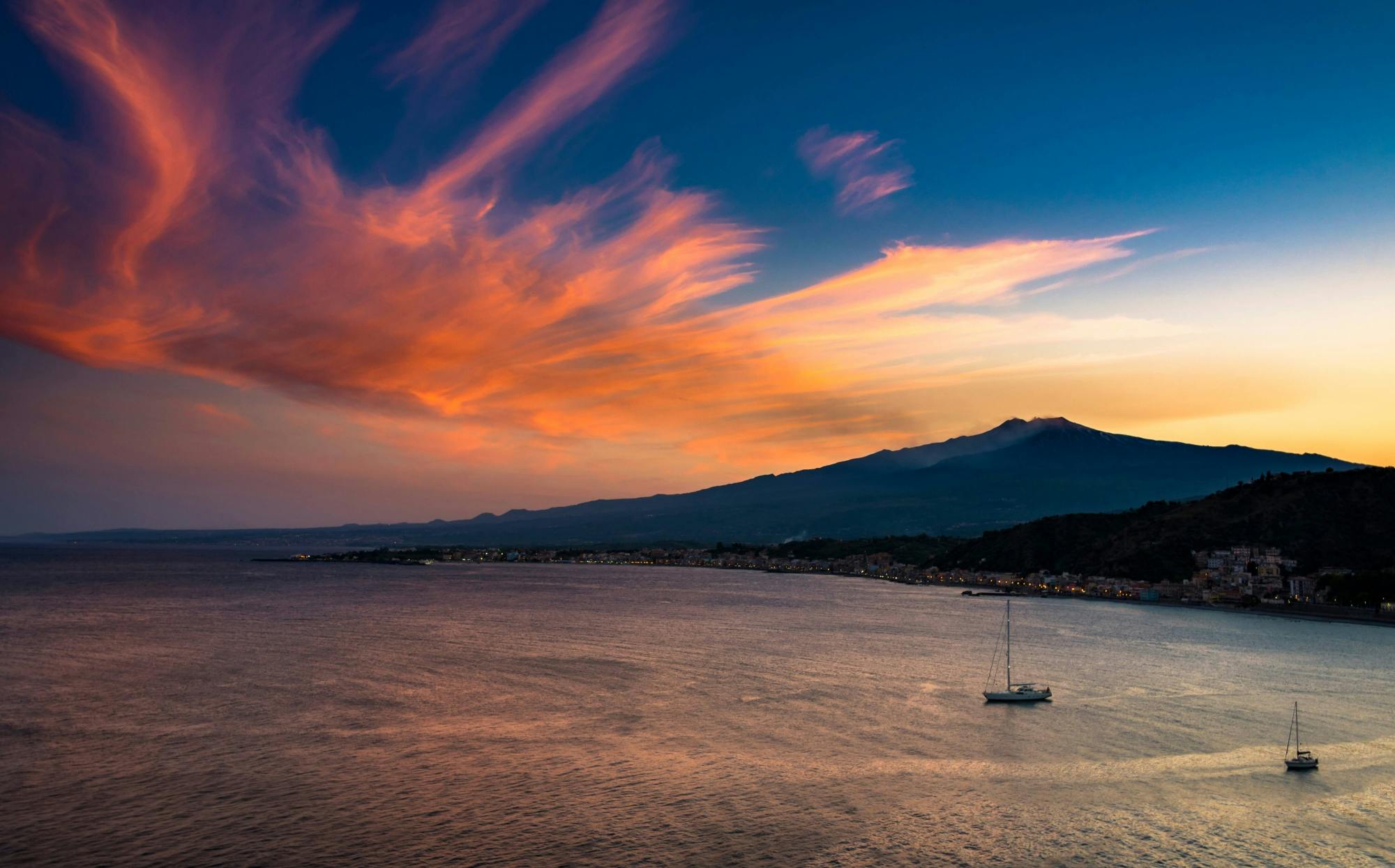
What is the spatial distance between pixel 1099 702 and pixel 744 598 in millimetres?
105138

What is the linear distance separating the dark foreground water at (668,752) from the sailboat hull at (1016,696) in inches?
41.7

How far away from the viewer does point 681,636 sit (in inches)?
3725

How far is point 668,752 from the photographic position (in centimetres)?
4409

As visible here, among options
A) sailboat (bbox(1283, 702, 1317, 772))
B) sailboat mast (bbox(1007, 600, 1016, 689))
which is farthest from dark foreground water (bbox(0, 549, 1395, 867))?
sailboat mast (bbox(1007, 600, 1016, 689))

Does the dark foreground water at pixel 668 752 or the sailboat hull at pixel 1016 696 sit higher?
the sailboat hull at pixel 1016 696

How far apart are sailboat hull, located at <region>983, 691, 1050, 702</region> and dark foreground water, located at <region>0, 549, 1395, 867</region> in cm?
106

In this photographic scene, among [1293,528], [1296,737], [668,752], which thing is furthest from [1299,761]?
[1293,528]

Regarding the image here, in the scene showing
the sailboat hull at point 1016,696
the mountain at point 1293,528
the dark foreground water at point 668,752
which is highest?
the mountain at point 1293,528

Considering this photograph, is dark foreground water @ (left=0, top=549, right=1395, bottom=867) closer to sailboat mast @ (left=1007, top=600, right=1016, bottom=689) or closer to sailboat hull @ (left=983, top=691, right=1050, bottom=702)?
sailboat hull @ (left=983, top=691, right=1050, bottom=702)

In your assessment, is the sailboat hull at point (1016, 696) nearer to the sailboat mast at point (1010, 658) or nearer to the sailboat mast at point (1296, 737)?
the sailboat mast at point (1010, 658)

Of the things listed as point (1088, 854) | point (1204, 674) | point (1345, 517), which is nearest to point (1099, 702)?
point (1204, 674)

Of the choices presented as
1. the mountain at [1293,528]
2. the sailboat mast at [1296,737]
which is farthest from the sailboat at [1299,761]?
the mountain at [1293,528]

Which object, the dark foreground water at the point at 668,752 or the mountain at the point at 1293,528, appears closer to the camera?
the dark foreground water at the point at 668,752

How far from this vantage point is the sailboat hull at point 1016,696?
59531 millimetres
